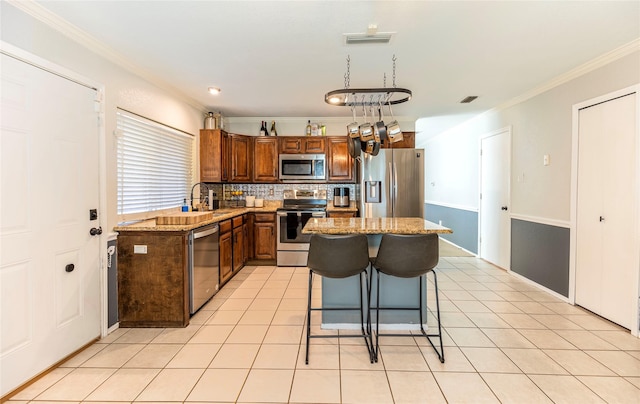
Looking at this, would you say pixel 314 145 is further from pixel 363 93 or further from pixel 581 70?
pixel 581 70

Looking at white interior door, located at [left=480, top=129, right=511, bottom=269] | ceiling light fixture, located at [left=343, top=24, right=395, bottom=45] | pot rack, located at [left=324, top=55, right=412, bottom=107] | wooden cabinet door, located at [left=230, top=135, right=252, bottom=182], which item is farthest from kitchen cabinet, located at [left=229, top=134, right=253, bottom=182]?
white interior door, located at [left=480, top=129, right=511, bottom=269]

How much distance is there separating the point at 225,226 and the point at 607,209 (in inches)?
159

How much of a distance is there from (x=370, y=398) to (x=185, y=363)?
1.33 m

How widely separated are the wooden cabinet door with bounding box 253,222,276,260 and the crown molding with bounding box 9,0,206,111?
2320mm

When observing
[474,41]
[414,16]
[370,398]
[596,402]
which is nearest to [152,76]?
[414,16]

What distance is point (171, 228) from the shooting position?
2.60 meters

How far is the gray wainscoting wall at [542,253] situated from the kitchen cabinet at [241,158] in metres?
4.13

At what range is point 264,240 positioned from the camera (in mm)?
4656

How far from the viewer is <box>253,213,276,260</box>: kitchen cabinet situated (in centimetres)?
465

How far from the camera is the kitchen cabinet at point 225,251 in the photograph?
356 centimetres

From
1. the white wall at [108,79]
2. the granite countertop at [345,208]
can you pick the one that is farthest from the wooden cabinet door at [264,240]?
the white wall at [108,79]

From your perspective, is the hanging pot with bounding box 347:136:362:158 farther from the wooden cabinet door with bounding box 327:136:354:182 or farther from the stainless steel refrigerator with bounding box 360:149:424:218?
the wooden cabinet door with bounding box 327:136:354:182

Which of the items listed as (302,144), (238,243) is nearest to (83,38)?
(238,243)

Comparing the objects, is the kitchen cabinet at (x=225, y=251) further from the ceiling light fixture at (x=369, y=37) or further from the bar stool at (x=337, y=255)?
the ceiling light fixture at (x=369, y=37)
